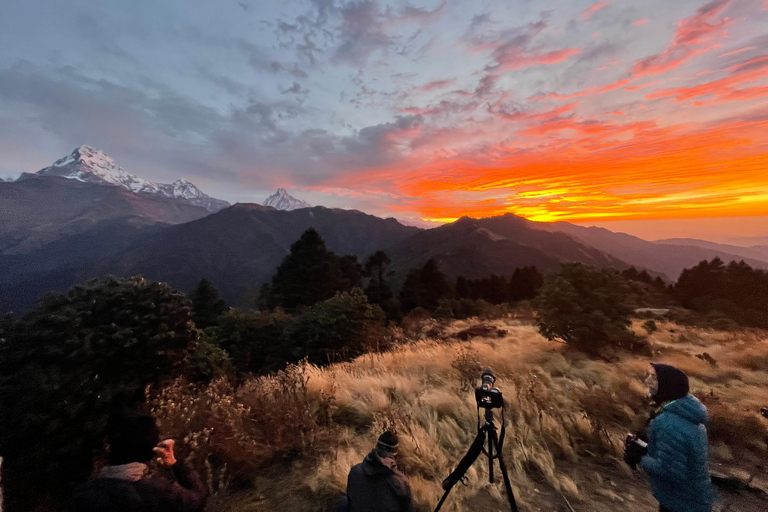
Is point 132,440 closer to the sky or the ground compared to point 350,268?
closer to the sky

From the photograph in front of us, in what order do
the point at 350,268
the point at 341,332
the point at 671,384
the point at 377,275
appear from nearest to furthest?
1. the point at 671,384
2. the point at 341,332
3. the point at 350,268
4. the point at 377,275

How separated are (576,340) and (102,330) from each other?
10638 millimetres

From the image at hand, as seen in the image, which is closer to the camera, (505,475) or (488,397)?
(505,475)

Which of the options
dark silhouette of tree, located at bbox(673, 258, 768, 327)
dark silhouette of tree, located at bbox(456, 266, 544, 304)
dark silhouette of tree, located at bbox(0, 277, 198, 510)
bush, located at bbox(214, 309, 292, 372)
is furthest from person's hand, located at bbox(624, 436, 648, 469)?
dark silhouette of tree, located at bbox(456, 266, 544, 304)

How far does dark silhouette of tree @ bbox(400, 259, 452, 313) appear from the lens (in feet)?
125

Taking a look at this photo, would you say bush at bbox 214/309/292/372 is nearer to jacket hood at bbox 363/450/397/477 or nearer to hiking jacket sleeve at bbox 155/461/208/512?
hiking jacket sleeve at bbox 155/461/208/512

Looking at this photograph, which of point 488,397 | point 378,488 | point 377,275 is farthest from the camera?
point 377,275

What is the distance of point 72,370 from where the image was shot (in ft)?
12.7

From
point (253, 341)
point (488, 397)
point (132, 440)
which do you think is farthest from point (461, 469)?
point (253, 341)

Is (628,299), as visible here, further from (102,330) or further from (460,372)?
(102,330)

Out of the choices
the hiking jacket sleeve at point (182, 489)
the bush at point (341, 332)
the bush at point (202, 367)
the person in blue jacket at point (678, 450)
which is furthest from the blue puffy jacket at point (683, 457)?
the bush at point (341, 332)

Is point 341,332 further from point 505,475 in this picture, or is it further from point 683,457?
point 683,457

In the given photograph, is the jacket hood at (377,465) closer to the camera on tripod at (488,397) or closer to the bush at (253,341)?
the camera on tripod at (488,397)

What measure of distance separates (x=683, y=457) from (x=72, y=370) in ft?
20.8
